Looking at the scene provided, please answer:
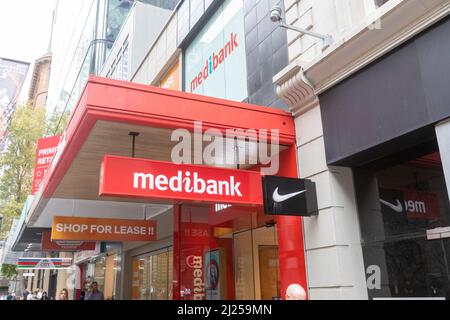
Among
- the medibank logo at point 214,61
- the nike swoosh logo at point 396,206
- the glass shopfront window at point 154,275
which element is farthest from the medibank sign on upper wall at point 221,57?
the glass shopfront window at point 154,275

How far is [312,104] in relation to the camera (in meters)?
6.56

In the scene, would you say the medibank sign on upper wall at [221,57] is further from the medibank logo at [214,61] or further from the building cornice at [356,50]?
the building cornice at [356,50]

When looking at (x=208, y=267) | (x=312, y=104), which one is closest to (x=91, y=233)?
(x=208, y=267)

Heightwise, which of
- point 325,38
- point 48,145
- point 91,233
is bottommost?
point 91,233

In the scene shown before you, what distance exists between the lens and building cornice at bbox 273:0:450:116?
477 centimetres

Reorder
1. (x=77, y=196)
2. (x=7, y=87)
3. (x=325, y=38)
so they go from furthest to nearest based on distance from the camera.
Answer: (x=7, y=87) → (x=77, y=196) → (x=325, y=38)

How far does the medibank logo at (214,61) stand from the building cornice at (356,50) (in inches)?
141

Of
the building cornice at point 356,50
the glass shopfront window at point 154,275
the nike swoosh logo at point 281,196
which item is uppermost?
the building cornice at point 356,50

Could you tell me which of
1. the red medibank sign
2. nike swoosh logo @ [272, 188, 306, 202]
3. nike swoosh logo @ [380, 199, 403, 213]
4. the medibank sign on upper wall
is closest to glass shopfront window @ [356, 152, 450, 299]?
nike swoosh logo @ [380, 199, 403, 213]

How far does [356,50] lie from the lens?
220 inches

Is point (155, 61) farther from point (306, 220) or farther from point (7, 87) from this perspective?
point (7, 87)

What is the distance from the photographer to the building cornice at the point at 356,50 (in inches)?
188

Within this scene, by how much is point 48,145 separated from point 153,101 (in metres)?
11.4

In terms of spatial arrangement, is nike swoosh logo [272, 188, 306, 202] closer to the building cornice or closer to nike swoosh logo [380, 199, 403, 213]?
nike swoosh logo [380, 199, 403, 213]
